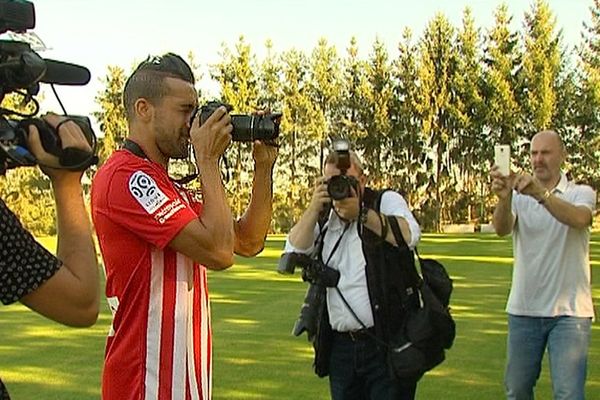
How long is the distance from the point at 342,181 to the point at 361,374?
1031 millimetres

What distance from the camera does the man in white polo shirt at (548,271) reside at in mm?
5316

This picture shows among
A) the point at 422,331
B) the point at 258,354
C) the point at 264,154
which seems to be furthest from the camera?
the point at 258,354

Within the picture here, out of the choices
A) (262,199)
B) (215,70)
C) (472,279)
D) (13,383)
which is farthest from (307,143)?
(262,199)

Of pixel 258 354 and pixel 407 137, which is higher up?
pixel 407 137

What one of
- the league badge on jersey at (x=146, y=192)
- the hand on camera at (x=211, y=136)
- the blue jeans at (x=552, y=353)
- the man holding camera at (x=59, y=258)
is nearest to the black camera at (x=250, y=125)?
the hand on camera at (x=211, y=136)

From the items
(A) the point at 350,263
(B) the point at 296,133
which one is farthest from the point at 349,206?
(B) the point at 296,133

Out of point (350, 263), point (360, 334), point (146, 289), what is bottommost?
point (360, 334)

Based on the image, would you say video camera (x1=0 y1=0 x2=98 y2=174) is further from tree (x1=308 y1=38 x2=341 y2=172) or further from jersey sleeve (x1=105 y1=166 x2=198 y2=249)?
tree (x1=308 y1=38 x2=341 y2=172)

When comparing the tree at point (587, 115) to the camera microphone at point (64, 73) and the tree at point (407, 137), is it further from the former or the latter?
the camera microphone at point (64, 73)

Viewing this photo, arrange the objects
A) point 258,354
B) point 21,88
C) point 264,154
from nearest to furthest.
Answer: point 21,88 < point 264,154 < point 258,354

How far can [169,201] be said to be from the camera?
2988mm

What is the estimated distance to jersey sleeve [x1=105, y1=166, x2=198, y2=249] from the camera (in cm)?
293

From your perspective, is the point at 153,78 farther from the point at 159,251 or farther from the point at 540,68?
the point at 540,68

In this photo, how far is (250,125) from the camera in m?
3.20
